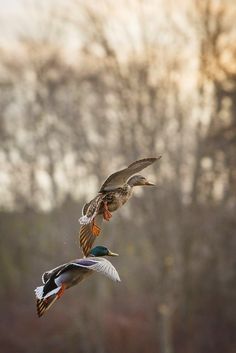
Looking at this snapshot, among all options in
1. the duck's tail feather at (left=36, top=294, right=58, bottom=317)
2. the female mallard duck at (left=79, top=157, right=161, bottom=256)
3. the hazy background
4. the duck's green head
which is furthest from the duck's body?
the hazy background

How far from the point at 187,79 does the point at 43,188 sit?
14.9 feet

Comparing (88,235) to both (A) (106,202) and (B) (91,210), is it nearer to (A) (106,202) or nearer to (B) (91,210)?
(B) (91,210)

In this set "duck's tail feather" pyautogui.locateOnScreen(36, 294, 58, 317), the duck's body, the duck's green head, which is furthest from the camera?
the duck's green head

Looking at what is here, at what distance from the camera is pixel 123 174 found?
15.2 ft

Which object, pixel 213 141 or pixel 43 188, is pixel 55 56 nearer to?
pixel 43 188

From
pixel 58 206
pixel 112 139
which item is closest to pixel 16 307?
pixel 58 206

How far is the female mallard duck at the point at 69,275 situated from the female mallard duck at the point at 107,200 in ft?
0.27

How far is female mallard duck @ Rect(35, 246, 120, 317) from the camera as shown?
4.41m

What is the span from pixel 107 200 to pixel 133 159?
58.6ft

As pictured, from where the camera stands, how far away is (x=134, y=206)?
24.4m

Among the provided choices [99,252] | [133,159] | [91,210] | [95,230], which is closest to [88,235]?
[95,230]

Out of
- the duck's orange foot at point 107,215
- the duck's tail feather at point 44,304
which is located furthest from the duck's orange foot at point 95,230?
the duck's tail feather at point 44,304

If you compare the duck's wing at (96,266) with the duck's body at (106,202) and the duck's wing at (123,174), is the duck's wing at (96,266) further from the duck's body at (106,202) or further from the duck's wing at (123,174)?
the duck's wing at (123,174)

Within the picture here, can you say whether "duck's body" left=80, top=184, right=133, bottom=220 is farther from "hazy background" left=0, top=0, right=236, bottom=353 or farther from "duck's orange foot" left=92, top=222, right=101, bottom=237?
"hazy background" left=0, top=0, right=236, bottom=353
